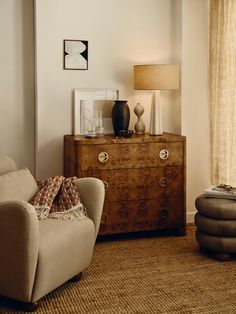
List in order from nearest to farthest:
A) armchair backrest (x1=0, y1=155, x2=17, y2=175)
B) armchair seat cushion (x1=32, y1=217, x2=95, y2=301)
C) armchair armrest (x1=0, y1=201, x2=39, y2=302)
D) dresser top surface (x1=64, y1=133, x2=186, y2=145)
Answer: armchair armrest (x1=0, y1=201, x2=39, y2=302), armchair seat cushion (x1=32, y1=217, x2=95, y2=301), armchair backrest (x1=0, y1=155, x2=17, y2=175), dresser top surface (x1=64, y1=133, x2=186, y2=145)

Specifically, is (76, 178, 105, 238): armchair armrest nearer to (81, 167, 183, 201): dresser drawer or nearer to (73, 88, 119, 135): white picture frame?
(81, 167, 183, 201): dresser drawer

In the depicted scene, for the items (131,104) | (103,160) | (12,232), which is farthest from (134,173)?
(12,232)

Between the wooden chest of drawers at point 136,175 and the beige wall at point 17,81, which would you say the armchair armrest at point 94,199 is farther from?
the beige wall at point 17,81

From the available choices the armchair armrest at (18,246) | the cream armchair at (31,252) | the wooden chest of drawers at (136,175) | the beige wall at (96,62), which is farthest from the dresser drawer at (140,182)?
the armchair armrest at (18,246)

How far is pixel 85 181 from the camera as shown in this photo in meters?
3.59

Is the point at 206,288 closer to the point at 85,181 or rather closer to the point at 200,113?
the point at 85,181

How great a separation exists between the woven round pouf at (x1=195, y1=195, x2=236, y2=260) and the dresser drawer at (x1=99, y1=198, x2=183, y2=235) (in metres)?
0.60

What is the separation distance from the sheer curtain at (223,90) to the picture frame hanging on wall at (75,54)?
1.16 m

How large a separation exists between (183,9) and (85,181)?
2037mm

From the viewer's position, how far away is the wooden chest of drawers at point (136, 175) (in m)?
4.25

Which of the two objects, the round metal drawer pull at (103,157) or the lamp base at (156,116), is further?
the lamp base at (156,116)

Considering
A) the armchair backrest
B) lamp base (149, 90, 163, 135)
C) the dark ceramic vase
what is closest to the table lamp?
lamp base (149, 90, 163, 135)

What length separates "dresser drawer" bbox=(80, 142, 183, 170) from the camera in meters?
4.22

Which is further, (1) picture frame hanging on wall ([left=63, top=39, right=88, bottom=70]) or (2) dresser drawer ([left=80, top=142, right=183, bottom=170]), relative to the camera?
(1) picture frame hanging on wall ([left=63, top=39, right=88, bottom=70])
